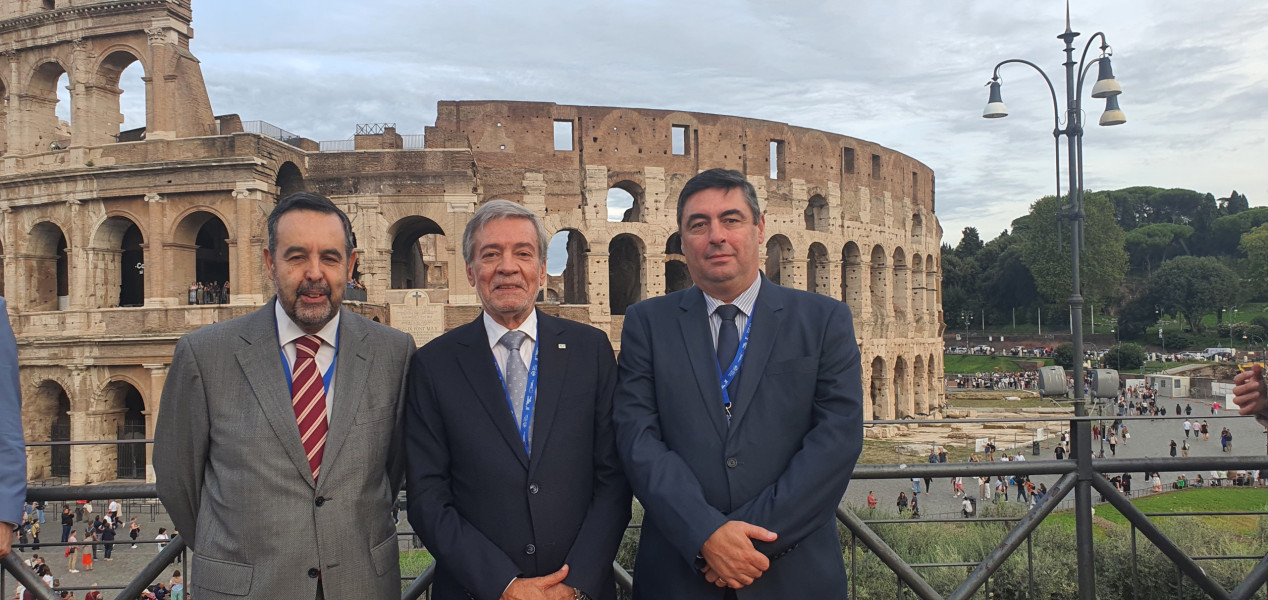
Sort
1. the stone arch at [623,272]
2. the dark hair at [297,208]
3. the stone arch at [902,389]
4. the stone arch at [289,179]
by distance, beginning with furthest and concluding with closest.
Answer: the stone arch at [902,389], the stone arch at [623,272], the stone arch at [289,179], the dark hair at [297,208]

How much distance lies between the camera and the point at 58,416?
69.1 ft

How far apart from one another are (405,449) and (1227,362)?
52.9 metres

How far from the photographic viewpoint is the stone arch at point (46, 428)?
1956 centimetres

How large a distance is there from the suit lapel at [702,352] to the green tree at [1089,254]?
53264 millimetres

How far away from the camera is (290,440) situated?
2.69 m

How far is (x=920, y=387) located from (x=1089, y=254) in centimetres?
2690

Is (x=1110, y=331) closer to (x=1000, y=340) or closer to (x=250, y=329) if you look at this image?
(x=1000, y=340)

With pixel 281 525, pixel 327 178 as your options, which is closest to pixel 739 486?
pixel 281 525

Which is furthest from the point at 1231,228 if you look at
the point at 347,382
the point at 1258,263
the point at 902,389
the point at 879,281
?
the point at 347,382

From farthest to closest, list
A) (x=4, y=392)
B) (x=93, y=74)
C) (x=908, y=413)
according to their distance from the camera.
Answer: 1. (x=908, y=413)
2. (x=93, y=74)
3. (x=4, y=392)

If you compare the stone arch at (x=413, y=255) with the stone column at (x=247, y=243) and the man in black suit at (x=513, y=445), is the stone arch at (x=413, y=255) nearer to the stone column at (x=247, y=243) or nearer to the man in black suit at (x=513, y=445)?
the stone column at (x=247, y=243)

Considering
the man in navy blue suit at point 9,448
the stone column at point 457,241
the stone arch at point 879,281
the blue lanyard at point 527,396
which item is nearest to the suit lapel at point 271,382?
the blue lanyard at point 527,396

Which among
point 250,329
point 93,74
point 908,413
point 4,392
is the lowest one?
point 908,413

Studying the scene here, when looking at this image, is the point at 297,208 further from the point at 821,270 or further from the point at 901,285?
the point at 901,285
